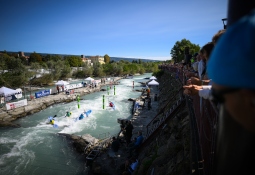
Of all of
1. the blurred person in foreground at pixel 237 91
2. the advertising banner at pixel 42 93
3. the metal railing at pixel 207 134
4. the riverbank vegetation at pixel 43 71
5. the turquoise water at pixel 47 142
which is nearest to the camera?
the blurred person in foreground at pixel 237 91

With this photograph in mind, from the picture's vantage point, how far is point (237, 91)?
73cm

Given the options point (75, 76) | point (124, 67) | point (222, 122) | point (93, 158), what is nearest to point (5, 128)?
point (93, 158)

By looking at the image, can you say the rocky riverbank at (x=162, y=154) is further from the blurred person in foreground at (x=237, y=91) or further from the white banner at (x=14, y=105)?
the white banner at (x=14, y=105)

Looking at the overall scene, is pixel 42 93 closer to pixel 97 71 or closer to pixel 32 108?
pixel 32 108

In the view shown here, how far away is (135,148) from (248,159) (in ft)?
35.2

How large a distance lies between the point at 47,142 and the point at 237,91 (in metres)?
18.2

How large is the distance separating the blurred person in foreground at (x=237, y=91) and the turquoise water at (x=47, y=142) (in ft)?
41.8

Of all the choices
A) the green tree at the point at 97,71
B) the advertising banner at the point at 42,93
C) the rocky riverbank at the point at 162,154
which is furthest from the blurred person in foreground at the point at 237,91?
the green tree at the point at 97,71

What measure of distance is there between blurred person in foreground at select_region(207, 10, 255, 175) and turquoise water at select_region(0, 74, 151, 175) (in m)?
12.7

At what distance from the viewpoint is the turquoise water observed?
12336 mm

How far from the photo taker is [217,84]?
0.79 m

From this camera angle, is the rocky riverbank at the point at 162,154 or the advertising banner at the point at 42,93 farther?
the advertising banner at the point at 42,93

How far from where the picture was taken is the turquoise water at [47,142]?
12336mm

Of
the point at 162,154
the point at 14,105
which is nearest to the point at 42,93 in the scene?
the point at 14,105
